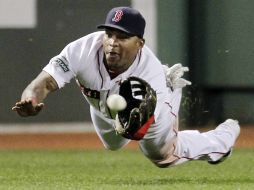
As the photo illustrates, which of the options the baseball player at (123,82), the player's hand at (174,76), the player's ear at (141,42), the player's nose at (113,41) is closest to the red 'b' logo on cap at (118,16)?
the baseball player at (123,82)

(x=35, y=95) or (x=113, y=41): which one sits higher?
(x=113, y=41)

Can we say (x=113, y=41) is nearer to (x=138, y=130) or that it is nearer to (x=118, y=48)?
(x=118, y=48)

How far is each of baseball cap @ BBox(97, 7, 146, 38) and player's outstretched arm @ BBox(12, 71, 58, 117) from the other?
0.47 metres

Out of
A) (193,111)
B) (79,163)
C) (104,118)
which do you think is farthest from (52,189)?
(193,111)

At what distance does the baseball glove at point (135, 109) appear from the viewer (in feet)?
19.7

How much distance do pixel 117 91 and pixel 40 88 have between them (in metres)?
0.57

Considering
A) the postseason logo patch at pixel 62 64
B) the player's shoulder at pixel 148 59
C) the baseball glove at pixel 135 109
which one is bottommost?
the baseball glove at pixel 135 109

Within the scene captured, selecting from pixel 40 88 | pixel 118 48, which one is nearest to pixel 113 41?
pixel 118 48

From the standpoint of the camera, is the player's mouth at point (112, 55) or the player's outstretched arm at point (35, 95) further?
the player's mouth at point (112, 55)

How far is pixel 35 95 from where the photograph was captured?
5766mm

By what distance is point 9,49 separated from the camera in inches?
435

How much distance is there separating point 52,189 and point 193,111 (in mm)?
→ 4893

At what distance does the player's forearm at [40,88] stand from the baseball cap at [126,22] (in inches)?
18.0

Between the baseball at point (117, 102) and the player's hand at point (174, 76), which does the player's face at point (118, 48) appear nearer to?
the baseball at point (117, 102)
